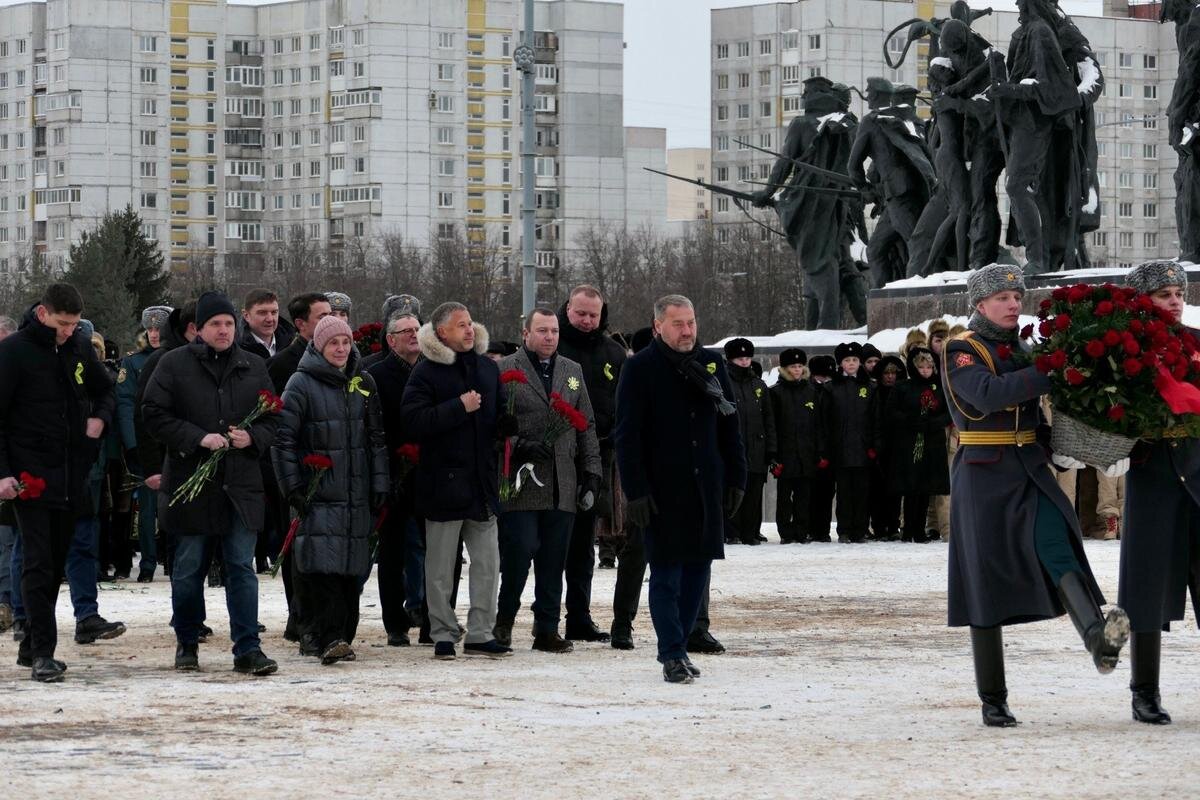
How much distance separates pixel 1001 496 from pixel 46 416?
432cm

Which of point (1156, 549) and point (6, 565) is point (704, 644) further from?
point (6, 565)

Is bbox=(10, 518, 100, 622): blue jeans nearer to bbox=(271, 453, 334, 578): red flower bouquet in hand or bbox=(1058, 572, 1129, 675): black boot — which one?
bbox=(271, 453, 334, 578): red flower bouquet in hand

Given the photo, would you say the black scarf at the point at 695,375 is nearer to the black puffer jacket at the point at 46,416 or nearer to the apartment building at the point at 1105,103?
the black puffer jacket at the point at 46,416


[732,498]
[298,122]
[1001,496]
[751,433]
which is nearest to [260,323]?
[732,498]

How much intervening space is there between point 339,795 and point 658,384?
376 cm

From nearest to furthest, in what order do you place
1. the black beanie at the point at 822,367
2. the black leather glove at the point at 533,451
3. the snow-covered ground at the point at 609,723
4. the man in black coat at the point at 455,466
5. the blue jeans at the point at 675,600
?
1. the snow-covered ground at the point at 609,723
2. the blue jeans at the point at 675,600
3. the man in black coat at the point at 455,466
4. the black leather glove at the point at 533,451
5. the black beanie at the point at 822,367

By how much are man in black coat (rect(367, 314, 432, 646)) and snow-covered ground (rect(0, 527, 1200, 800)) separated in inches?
14.1

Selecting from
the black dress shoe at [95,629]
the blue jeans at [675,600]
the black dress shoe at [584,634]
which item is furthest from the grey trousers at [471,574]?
the black dress shoe at [95,629]

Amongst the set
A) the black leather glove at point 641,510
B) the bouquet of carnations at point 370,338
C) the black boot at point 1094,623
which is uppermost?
the bouquet of carnations at point 370,338

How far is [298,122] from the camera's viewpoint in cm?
10631

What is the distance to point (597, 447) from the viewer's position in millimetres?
11945

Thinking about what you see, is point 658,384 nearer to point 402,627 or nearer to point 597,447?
point 597,447

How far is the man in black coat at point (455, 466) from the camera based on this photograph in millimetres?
11336

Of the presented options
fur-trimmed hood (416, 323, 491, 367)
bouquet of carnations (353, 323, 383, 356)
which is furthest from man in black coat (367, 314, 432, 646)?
bouquet of carnations (353, 323, 383, 356)
